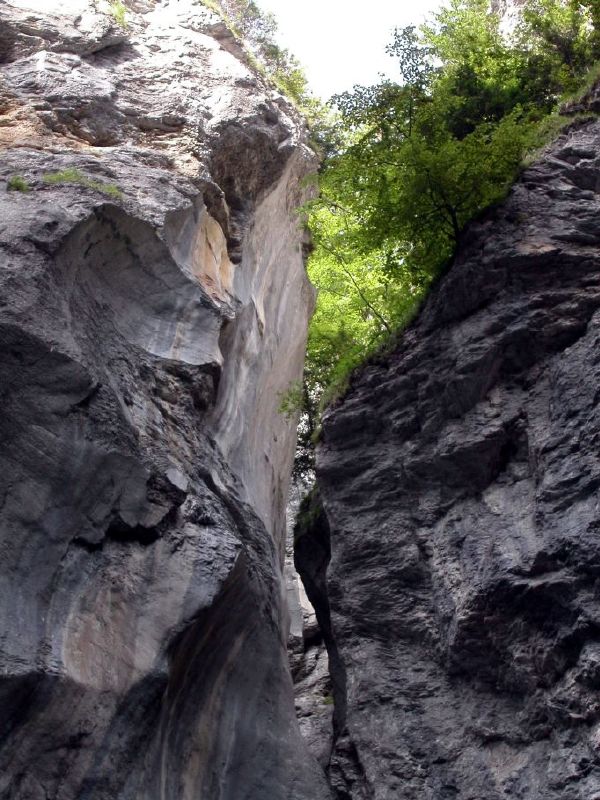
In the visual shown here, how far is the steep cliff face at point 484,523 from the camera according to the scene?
904cm

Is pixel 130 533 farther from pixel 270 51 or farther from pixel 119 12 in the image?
pixel 270 51

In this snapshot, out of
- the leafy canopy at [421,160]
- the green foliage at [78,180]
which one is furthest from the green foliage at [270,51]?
the green foliage at [78,180]

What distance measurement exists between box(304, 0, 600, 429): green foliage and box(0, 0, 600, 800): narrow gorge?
0.51 m

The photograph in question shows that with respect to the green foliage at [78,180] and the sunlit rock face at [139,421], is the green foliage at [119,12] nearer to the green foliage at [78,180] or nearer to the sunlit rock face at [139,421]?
the sunlit rock face at [139,421]

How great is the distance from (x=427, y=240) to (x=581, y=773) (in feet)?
23.0

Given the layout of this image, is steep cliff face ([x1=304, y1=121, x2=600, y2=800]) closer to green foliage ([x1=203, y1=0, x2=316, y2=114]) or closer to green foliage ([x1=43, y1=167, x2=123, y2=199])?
green foliage ([x1=43, y1=167, x2=123, y2=199])

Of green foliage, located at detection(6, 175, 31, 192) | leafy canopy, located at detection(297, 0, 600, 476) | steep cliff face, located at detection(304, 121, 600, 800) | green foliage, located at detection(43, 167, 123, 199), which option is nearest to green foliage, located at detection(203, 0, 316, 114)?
leafy canopy, located at detection(297, 0, 600, 476)

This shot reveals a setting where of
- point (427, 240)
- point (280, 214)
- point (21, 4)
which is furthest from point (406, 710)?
point (21, 4)

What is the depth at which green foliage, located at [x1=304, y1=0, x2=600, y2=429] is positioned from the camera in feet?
40.2

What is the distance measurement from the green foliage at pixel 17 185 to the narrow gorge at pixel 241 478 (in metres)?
0.03

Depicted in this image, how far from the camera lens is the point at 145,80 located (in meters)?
14.1

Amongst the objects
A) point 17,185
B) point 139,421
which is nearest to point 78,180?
point 17,185

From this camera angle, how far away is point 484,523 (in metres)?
10.4

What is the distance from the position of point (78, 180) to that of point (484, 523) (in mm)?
5973
